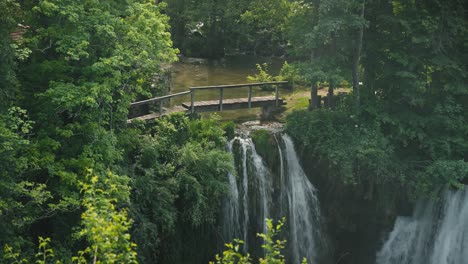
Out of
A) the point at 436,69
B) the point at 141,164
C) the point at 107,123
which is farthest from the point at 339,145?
the point at 107,123

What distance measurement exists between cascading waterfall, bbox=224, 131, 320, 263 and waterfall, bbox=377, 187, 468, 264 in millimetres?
3329

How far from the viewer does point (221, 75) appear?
105 feet

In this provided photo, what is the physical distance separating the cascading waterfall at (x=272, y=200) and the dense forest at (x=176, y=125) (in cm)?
66

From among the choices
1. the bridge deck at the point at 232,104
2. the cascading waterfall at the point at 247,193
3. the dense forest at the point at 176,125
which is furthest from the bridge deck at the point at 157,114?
the cascading waterfall at the point at 247,193

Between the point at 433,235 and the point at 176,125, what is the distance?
35.4ft

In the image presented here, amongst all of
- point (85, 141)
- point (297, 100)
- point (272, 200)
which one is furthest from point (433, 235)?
point (85, 141)

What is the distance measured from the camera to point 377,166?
2180cm

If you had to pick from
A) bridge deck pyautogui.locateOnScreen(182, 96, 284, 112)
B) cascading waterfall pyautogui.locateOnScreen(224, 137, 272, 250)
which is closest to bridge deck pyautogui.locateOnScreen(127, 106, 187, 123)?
bridge deck pyautogui.locateOnScreen(182, 96, 284, 112)

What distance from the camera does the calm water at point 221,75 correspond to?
85.1 ft

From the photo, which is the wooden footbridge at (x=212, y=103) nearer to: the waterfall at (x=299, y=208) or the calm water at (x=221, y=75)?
the calm water at (x=221, y=75)

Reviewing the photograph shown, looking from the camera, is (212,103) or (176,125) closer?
(176,125)

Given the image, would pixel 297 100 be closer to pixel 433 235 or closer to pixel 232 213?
pixel 232 213

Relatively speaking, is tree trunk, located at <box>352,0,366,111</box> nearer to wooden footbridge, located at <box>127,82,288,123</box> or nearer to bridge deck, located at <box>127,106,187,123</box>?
wooden footbridge, located at <box>127,82,288,123</box>

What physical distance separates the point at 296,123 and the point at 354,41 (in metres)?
3.85
